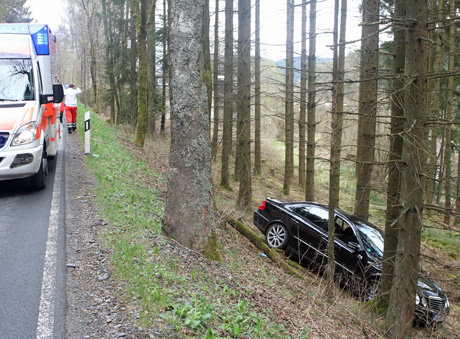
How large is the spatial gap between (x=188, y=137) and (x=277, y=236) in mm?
5468

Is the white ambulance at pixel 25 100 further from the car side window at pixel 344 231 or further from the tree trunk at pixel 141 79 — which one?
the car side window at pixel 344 231

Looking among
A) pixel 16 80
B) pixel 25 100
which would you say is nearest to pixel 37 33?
pixel 16 80

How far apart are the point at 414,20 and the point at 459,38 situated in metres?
14.3

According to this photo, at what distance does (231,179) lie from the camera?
21.1 meters

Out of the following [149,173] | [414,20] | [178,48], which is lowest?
[149,173]

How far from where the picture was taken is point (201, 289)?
480cm

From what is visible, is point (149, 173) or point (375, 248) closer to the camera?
point (375, 248)

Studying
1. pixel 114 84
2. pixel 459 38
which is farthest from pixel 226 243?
pixel 114 84

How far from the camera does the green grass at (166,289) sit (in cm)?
399

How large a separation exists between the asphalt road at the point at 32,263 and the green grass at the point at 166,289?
73cm

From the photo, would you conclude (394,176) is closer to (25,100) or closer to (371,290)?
(371,290)

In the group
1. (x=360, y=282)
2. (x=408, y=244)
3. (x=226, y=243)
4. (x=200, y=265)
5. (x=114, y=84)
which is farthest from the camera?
(x=114, y=84)

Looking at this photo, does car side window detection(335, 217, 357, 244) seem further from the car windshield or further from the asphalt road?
the asphalt road

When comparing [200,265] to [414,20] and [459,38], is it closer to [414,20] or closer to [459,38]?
[414,20]
